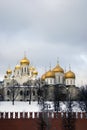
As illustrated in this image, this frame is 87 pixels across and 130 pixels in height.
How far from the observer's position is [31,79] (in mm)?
81250

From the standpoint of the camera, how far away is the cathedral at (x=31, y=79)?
7988 centimetres

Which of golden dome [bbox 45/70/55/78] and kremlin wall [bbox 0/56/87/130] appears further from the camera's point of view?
golden dome [bbox 45/70/55/78]

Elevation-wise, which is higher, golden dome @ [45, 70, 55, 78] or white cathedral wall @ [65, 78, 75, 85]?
golden dome @ [45, 70, 55, 78]

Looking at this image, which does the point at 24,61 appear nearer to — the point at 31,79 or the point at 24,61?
the point at 24,61

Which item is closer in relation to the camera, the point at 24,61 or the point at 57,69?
the point at 24,61

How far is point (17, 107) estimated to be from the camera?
55781mm

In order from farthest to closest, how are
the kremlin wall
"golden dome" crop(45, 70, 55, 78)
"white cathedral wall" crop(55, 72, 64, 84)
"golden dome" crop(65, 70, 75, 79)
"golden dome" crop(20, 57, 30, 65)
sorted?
"white cathedral wall" crop(55, 72, 64, 84) < "golden dome" crop(65, 70, 75, 79) < "golden dome" crop(45, 70, 55, 78) < "golden dome" crop(20, 57, 30, 65) < the kremlin wall

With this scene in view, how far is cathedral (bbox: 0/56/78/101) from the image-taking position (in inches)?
3145

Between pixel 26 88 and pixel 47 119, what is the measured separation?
4464 centimetres

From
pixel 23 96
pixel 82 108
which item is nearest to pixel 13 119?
pixel 82 108

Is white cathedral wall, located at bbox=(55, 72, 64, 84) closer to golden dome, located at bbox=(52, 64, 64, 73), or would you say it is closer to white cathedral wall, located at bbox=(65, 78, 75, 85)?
golden dome, located at bbox=(52, 64, 64, 73)

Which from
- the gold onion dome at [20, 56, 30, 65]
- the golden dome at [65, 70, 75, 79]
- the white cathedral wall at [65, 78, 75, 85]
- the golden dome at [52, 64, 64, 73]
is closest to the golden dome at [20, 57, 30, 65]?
the gold onion dome at [20, 56, 30, 65]

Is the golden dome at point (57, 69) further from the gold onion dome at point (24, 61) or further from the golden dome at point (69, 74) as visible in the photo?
the gold onion dome at point (24, 61)

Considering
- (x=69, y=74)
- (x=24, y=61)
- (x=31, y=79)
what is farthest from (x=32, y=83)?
(x=69, y=74)
